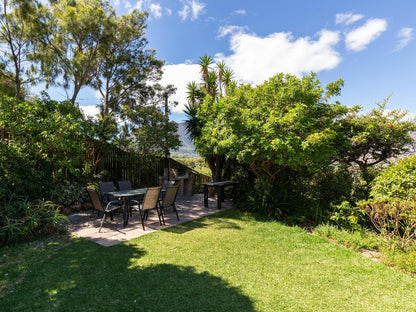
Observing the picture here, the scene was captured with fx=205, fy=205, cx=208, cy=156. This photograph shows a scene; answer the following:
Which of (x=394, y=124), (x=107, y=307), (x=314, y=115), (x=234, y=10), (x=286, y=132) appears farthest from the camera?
(x=234, y=10)

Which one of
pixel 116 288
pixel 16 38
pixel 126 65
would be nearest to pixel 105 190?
pixel 116 288

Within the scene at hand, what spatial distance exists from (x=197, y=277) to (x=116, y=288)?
1.06 m

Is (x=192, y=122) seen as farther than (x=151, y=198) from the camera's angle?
Yes

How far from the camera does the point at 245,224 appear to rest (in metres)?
5.64

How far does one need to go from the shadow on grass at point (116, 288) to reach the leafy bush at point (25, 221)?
1360mm

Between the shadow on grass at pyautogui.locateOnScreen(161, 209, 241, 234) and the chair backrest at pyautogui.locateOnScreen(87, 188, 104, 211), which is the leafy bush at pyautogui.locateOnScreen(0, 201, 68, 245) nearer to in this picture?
the chair backrest at pyautogui.locateOnScreen(87, 188, 104, 211)

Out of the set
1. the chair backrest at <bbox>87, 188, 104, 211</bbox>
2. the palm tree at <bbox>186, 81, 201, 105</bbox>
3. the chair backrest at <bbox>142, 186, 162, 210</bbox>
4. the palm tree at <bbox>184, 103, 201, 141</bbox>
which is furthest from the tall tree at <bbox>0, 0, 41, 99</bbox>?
the chair backrest at <bbox>142, 186, 162, 210</bbox>

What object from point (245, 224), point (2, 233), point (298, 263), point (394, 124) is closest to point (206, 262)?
point (298, 263)

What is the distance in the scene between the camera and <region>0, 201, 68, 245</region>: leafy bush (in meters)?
4.03

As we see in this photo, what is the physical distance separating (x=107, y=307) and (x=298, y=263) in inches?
112

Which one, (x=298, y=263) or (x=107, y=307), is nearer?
(x=107, y=307)

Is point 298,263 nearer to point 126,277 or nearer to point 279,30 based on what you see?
point 126,277

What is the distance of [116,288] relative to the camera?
262cm

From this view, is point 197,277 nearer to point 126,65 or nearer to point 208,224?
point 208,224
